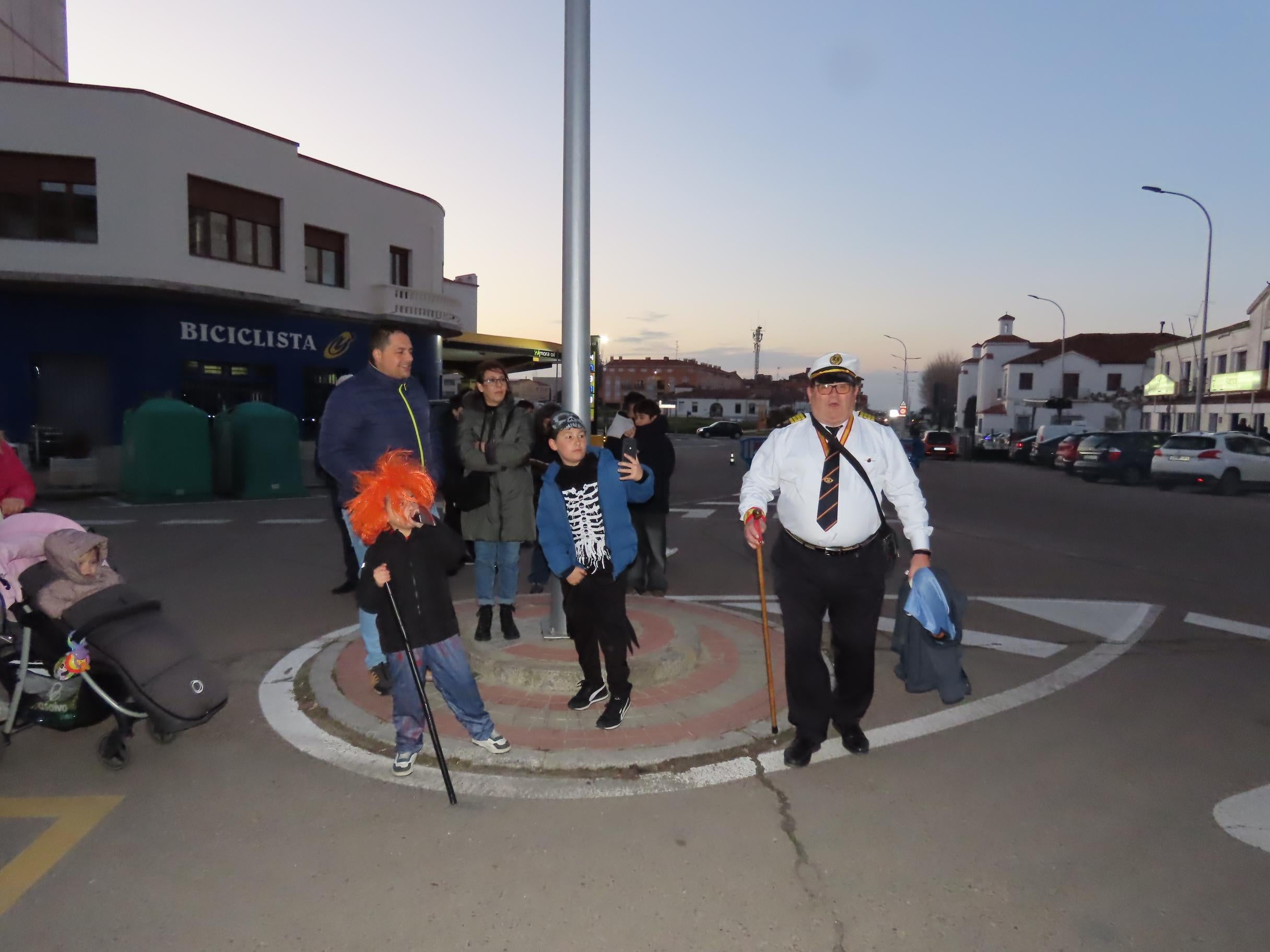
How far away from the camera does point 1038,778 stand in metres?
3.84

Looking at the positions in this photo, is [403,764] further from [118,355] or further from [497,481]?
[118,355]

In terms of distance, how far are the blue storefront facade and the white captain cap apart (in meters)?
18.4

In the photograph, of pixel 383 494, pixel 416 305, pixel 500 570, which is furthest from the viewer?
pixel 416 305

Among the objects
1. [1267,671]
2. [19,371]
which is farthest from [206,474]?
[1267,671]

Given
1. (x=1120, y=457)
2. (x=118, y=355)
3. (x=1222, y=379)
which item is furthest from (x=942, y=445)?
(x=118, y=355)

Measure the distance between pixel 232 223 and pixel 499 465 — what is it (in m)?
20.9

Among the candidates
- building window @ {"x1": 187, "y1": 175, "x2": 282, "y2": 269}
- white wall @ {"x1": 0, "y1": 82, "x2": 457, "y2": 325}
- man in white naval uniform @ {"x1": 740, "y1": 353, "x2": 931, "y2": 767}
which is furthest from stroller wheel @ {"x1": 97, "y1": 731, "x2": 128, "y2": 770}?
building window @ {"x1": 187, "y1": 175, "x2": 282, "y2": 269}

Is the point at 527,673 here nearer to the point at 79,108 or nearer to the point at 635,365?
the point at 79,108

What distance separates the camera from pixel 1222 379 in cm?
4219

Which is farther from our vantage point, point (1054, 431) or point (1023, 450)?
point (1023, 450)

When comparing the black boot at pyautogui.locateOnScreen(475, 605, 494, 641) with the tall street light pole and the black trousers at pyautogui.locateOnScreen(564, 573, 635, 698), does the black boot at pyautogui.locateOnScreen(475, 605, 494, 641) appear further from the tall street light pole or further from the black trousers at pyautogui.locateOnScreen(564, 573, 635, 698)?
the tall street light pole

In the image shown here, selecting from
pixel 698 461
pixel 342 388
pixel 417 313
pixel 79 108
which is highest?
pixel 79 108

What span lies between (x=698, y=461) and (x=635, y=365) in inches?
4443

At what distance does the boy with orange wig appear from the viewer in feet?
11.7
